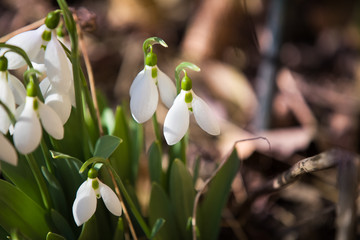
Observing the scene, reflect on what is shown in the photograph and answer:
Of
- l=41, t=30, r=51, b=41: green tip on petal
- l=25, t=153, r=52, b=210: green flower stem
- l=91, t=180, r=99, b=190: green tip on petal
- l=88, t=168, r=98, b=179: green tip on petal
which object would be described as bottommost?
l=25, t=153, r=52, b=210: green flower stem

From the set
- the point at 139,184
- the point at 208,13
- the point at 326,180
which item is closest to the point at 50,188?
the point at 139,184

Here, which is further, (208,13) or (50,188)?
(208,13)

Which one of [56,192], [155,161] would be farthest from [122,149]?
[56,192]

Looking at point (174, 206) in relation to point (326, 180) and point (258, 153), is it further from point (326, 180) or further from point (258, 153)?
point (326, 180)

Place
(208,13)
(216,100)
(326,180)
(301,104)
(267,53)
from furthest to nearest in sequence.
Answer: (208,13) < (216,100) < (301,104) < (267,53) < (326,180)

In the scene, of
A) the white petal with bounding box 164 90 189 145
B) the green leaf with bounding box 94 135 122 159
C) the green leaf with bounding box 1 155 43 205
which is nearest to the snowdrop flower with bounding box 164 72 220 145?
the white petal with bounding box 164 90 189 145

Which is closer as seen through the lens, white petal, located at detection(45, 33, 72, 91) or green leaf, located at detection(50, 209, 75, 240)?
white petal, located at detection(45, 33, 72, 91)

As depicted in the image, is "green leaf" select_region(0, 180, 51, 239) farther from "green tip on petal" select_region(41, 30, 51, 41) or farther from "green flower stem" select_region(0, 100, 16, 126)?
"green tip on petal" select_region(41, 30, 51, 41)

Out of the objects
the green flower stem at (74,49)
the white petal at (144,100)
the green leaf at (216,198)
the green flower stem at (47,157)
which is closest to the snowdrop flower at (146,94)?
the white petal at (144,100)
